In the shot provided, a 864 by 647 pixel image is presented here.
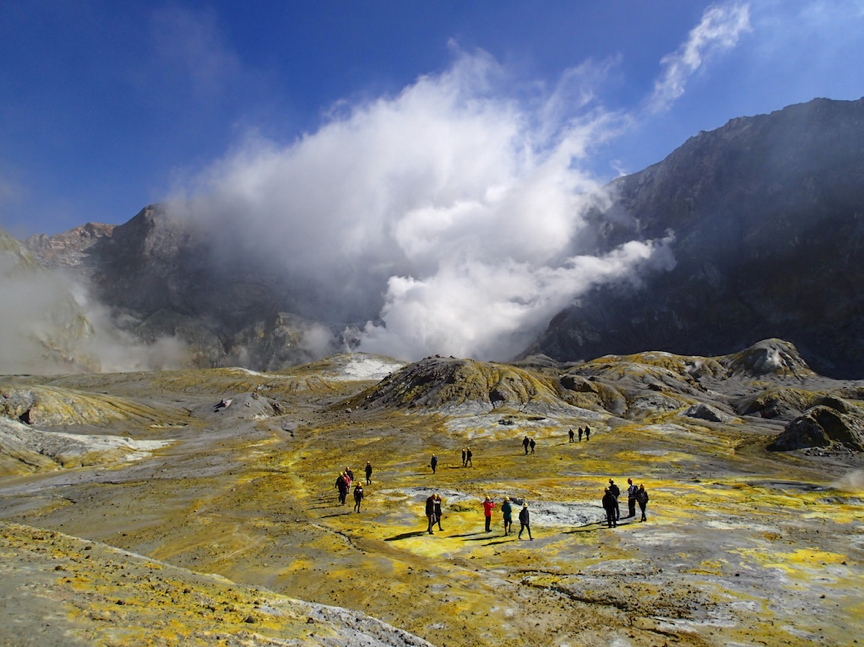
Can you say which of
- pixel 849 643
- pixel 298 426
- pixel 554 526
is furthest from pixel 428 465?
pixel 298 426

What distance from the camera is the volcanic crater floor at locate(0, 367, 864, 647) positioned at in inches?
561

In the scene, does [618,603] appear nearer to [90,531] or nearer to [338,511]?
[338,511]

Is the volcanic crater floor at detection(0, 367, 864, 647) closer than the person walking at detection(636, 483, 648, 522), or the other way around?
the volcanic crater floor at detection(0, 367, 864, 647)

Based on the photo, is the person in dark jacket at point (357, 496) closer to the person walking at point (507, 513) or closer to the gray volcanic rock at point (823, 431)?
the person walking at point (507, 513)

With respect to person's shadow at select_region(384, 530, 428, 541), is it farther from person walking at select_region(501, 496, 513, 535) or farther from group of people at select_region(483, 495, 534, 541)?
person walking at select_region(501, 496, 513, 535)

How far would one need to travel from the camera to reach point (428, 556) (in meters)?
26.0

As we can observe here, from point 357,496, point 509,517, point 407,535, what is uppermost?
point 357,496

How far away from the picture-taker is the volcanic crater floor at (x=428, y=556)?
46.8ft

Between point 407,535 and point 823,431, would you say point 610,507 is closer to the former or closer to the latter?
point 407,535

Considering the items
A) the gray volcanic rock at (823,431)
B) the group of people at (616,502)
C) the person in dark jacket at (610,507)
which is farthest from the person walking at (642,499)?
the gray volcanic rock at (823,431)

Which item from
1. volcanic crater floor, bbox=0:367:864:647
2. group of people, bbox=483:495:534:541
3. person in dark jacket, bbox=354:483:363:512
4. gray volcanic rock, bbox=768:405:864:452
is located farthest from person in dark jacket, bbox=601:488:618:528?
gray volcanic rock, bbox=768:405:864:452

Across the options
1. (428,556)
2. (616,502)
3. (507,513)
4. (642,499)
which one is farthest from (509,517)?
(642,499)

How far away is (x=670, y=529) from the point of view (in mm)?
30719

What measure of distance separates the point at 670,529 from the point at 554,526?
275 inches
